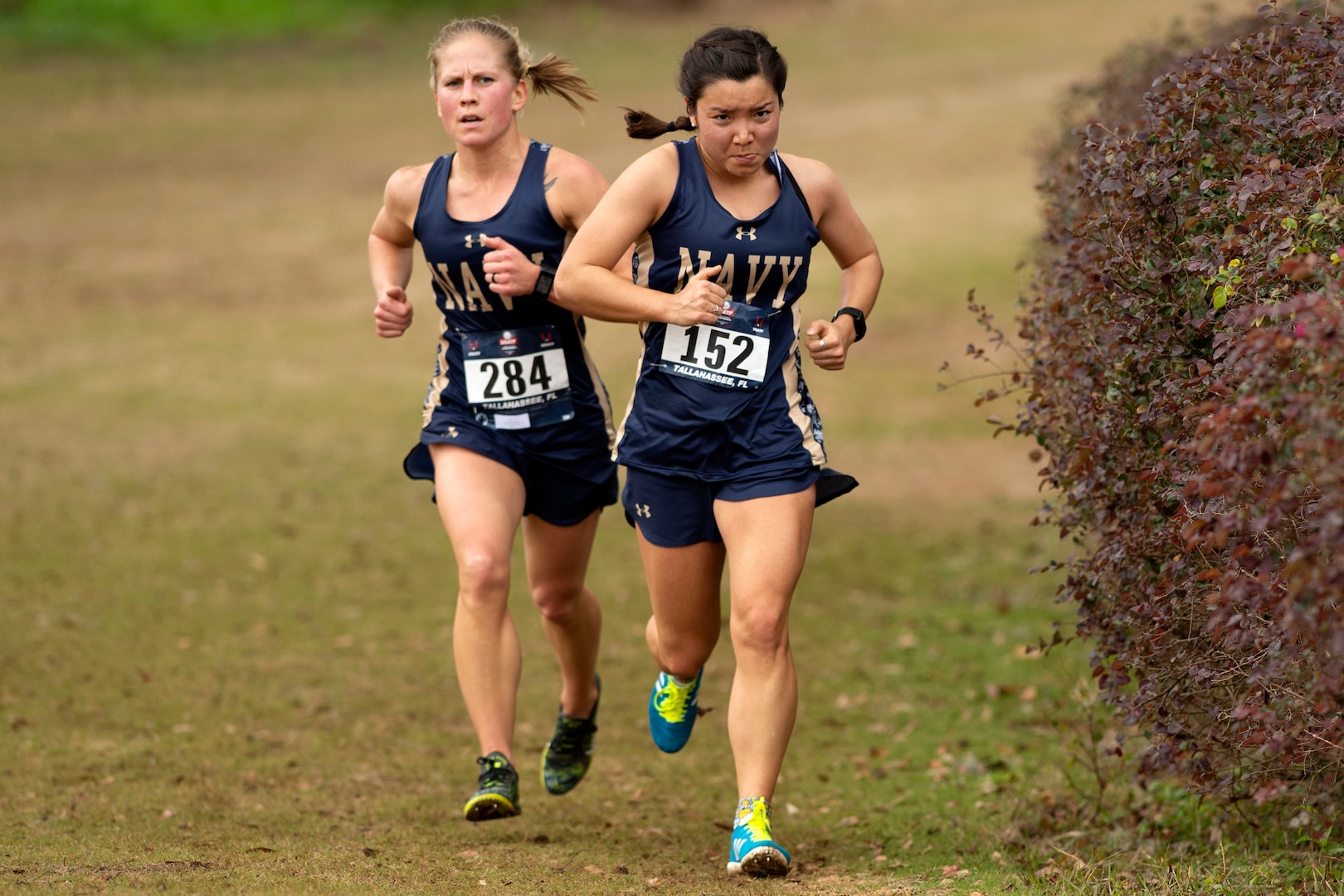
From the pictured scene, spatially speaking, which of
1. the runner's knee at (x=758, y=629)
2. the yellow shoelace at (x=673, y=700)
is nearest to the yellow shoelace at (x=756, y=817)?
the runner's knee at (x=758, y=629)

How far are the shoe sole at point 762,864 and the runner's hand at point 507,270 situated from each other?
1.78 meters

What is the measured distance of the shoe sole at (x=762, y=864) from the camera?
4145mm

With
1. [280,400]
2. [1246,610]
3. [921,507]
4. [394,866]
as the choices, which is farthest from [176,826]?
[280,400]

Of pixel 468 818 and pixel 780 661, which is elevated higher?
pixel 780 661

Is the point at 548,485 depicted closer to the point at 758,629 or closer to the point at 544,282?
the point at 544,282

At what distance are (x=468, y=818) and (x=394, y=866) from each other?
1.42 feet

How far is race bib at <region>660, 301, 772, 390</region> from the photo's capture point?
4375 millimetres

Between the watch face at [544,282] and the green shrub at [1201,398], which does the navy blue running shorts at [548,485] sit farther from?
the green shrub at [1201,398]

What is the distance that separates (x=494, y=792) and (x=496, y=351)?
1349mm

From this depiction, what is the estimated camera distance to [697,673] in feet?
15.9

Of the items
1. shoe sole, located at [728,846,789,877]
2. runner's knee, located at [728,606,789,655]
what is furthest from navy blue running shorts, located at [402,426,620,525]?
shoe sole, located at [728,846,789,877]

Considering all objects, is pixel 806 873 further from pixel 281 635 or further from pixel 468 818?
pixel 281 635

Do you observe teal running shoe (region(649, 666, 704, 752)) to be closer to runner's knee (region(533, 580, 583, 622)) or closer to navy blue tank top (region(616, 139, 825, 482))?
runner's knee (region(533, 580, 583, 622))

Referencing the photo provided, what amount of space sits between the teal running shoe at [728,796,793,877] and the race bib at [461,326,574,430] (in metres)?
1.45
